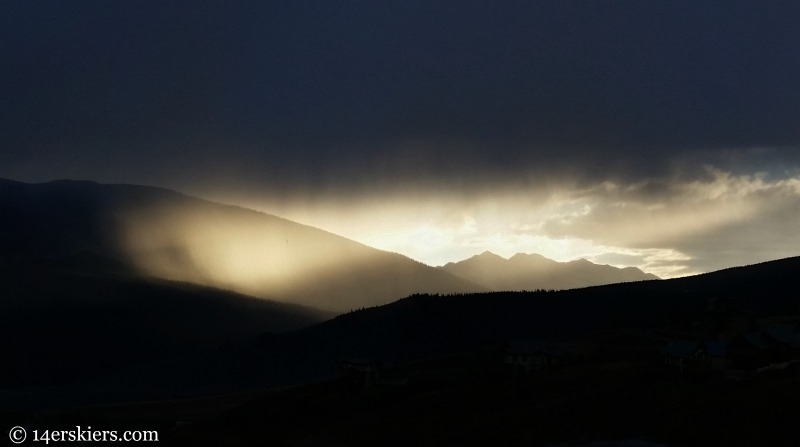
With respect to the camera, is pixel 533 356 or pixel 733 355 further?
pixel 533 356

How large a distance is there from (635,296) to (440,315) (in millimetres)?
33435

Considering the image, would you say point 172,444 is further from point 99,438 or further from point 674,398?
point 674,398

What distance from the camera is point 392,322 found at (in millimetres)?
169500

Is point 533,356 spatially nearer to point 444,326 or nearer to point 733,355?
point 733,355

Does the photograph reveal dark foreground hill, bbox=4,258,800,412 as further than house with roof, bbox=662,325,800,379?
Yes
